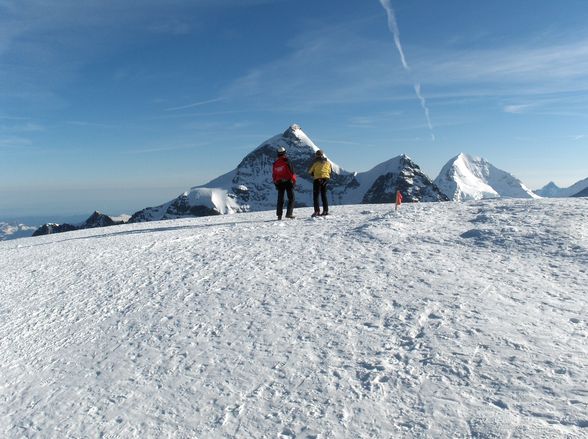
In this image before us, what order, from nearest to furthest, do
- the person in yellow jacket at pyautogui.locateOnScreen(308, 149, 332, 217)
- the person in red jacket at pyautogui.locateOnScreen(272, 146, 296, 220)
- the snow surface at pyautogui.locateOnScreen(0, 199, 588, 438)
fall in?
the snow surface at pyautogui.locateOnScreen(0, 199, 588, 438), the person in red jacket at pyautogui.locateOnScreen(272, 146, 296, 220), the person in yellow jacket at pyautogui.locateOnScreen(308, 149, 332, 217)

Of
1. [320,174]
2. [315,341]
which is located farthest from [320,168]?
[315,341]

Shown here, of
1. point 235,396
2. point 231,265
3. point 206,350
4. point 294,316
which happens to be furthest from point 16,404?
point 231,265

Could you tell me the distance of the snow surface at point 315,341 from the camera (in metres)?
4.04

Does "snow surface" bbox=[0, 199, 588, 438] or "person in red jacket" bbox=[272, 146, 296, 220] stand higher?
"person in red jacket" bbox=[272, 146, 296, 220]

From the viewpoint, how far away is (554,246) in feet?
27.0

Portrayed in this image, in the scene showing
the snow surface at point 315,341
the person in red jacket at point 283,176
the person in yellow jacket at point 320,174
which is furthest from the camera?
the person in yellow jacket at point 320,174

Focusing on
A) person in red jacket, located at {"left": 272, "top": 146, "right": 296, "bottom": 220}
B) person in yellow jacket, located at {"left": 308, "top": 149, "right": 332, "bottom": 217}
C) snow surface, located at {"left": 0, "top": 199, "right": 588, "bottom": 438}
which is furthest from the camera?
person in yellow jacket, located at {"left": 308, "top": 149, "right": 332, "bottom": 217}

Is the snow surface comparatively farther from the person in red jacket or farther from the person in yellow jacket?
the person in yellow jacket

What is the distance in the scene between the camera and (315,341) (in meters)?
5.25

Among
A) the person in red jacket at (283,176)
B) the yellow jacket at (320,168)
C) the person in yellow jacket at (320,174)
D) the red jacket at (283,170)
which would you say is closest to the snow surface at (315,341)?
the person in red jacket at (283,176)

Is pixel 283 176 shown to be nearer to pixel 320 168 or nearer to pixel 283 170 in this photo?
pixel 283 170

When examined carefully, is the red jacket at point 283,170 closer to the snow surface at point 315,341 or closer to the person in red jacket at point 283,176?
the person in red jacket at point 283,176

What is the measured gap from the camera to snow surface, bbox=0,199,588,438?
404cm

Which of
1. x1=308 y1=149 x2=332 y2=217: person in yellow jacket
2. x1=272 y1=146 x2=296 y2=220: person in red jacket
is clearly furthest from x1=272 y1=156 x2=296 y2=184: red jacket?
x1=308 y1=149 x2=332 y2=217: person in yellow jacket
